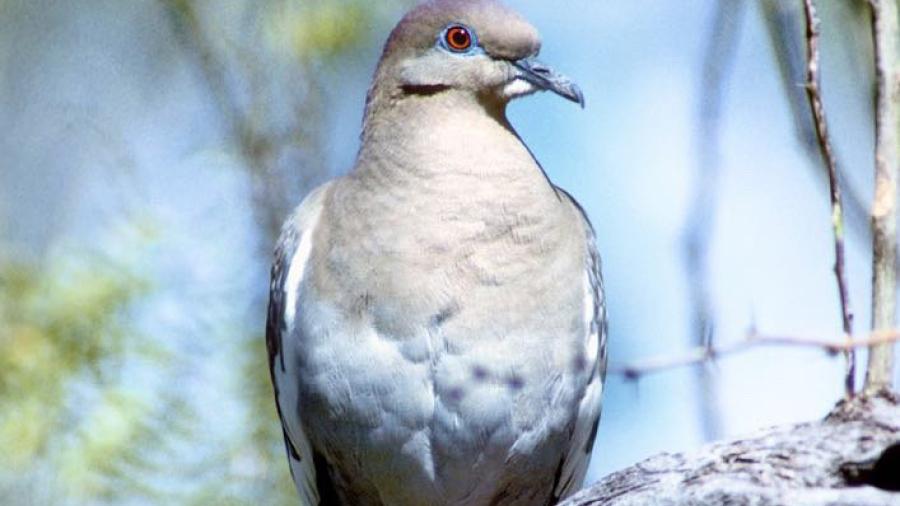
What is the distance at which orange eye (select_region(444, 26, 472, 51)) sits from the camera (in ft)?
16.2

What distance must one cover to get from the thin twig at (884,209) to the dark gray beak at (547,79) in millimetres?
1776

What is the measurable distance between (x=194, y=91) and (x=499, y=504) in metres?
2.28

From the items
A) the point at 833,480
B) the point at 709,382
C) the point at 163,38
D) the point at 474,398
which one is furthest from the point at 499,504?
the point at 163,38

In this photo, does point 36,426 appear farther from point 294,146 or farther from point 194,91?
point 194,91

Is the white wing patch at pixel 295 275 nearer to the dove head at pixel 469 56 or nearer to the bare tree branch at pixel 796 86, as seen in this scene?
the dove head at pixel 469 56

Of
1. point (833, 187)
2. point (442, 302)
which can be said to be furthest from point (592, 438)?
point (833, 187)

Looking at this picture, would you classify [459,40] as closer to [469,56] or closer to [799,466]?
[469,56]

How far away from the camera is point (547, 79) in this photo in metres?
4.84

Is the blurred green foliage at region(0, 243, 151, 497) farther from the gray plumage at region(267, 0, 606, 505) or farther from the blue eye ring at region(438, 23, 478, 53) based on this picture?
the blue eye ring at region(438, 23, 478, 53)

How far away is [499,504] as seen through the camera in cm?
505

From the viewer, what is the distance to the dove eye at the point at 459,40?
4.95m

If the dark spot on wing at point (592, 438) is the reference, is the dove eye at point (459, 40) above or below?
above

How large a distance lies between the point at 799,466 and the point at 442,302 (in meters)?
1.70

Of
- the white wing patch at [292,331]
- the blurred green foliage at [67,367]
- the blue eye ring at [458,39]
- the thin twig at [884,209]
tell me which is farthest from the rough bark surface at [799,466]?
the blurred green foliage at [67,367]
